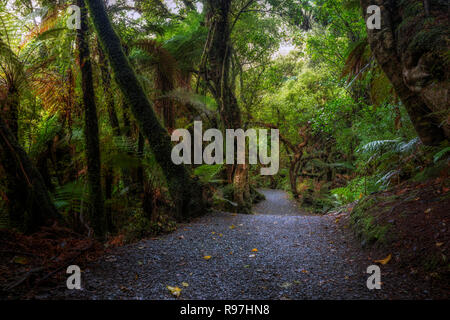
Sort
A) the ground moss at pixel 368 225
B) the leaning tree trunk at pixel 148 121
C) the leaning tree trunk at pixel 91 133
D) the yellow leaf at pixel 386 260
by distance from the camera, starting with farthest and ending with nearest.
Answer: the leaning tree trunk at pixel 148 121 → the leaning tree trunk at pixel 91 133 → the ground moss at pixel 368 225 → the yellow leaf at pixel 386 260

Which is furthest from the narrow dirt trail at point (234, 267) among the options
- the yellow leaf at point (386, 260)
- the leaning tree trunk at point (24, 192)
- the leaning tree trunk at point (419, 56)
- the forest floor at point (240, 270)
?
the leaning tree trunk at point (419, 56)

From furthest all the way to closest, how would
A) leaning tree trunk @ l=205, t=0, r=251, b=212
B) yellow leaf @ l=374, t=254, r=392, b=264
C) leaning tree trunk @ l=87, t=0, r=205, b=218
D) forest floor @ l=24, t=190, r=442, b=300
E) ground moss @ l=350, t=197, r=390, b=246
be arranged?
1. leaning tree trunk @ l=205, t=0, r=251, b=212
2. leaning tree trunk @ l=87, t=0, r=205, b=218
3. ground moss @ l=350, t=197, r=390, b=246
4. yellow leaf @ l=374, t=254, r=392, b=264
5. forest floor @ l=24, t=190, r=442, b=300

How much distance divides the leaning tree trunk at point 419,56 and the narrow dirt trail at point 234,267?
65.8 inches

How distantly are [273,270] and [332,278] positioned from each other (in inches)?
19.5

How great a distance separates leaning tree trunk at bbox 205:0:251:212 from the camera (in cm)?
586

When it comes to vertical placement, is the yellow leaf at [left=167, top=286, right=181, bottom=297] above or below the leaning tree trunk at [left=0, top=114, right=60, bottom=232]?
below

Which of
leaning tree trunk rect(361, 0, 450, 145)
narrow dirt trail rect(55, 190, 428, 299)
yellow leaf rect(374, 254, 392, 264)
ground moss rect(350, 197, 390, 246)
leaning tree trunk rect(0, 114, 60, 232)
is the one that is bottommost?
narrow dirt trail rect(55, 190, 428, 299)

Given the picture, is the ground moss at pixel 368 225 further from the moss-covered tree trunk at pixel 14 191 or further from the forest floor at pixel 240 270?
the moss-covered tree trunk at pixel 14 191

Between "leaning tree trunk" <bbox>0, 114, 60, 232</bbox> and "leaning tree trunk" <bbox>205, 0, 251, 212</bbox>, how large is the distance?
4.39 meters

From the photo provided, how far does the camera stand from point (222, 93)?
6.27 m

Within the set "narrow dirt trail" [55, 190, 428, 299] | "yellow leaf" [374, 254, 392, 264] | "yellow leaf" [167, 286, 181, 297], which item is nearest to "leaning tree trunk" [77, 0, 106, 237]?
"narrow dirt trail" [55, 190, 428, 299]

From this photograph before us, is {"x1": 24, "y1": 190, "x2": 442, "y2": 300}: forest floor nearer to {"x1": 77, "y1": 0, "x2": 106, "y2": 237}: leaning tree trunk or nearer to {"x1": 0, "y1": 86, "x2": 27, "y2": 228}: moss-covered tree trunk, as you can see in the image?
{"x1": 77, "y1": 0, "x2": 106, "y2": 237}: leaning tree trunk

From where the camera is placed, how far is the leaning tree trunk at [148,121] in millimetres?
3540

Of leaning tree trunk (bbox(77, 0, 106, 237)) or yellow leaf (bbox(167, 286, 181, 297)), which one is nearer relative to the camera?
yellow leaf (bbox(167, 286, 181, 297))
